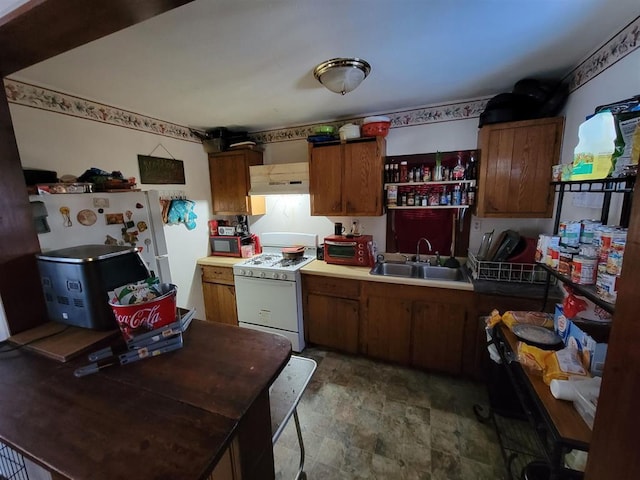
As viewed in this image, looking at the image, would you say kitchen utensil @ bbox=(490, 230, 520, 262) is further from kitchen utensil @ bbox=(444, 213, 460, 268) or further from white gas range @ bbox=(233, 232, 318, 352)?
white gas range @ bbox=(233, 232, 318, 352)

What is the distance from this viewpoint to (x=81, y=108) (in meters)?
1.90

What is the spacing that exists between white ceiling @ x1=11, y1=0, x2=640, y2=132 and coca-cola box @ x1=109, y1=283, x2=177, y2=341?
118cm

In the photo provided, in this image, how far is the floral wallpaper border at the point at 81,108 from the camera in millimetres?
1597

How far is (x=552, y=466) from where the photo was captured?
85 cm

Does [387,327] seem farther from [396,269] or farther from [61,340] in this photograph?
[61,340]

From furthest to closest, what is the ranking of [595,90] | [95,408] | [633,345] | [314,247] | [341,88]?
[314,247] → [341,88] → [595,90] → [95,408] → [633,345]

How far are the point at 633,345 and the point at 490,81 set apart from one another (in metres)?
1.99

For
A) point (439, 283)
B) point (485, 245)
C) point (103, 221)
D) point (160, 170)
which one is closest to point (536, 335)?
point (439, 283)

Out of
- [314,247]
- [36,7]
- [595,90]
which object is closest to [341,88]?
[36,7]

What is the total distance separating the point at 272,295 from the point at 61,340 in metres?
1.63

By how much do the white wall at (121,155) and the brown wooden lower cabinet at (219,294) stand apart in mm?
89

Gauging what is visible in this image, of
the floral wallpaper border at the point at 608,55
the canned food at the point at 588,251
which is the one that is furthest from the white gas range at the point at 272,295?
the floral wallpaper border at the point at 608,55

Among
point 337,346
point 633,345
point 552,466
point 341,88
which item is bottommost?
point 337,346

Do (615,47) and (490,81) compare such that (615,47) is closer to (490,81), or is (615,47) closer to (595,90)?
(595,90)
